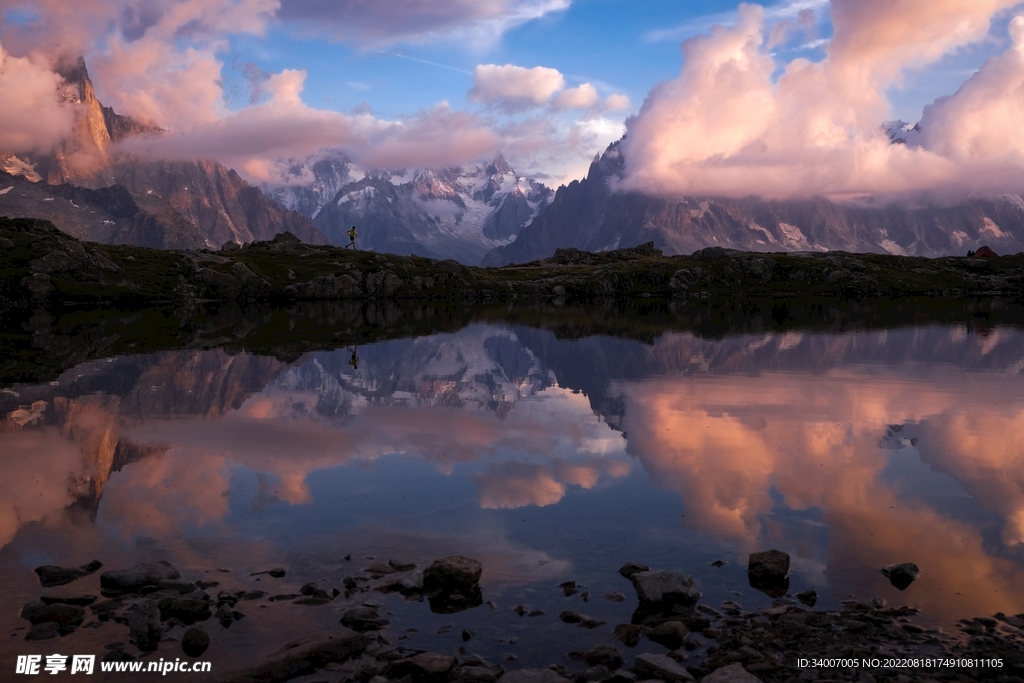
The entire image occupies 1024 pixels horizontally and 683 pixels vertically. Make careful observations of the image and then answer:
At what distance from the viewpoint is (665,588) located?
62.1 feet

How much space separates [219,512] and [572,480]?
13064 millimetres

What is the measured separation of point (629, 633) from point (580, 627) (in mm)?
1159

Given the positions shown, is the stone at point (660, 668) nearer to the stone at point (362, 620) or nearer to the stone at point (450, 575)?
the stone at point (450, 575)

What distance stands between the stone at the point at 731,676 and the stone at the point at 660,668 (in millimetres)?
453

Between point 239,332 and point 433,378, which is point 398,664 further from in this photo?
point 239,332

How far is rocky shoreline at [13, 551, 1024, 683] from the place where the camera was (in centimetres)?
1573

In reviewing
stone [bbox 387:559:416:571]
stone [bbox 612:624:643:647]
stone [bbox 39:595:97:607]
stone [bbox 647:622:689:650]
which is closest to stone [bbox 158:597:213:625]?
stone [bbox 39:595:97:607]

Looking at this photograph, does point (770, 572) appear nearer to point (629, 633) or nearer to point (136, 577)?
point (629, 633)

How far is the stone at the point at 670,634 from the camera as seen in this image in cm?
1698

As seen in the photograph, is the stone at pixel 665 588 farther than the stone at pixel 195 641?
Yes

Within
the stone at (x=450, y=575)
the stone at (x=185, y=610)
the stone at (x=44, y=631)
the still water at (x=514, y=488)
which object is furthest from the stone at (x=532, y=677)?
the stone at (x=44, y=631)

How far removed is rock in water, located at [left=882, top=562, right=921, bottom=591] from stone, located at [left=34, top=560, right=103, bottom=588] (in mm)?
21728

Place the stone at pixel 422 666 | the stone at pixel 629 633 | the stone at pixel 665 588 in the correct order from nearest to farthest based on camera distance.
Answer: the stone at pixel 422 666 → the stone at pixel 629 633 → the stone at pixel 665 588

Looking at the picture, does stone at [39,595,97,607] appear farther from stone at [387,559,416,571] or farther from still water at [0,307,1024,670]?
stone at [387,559,416,571]
